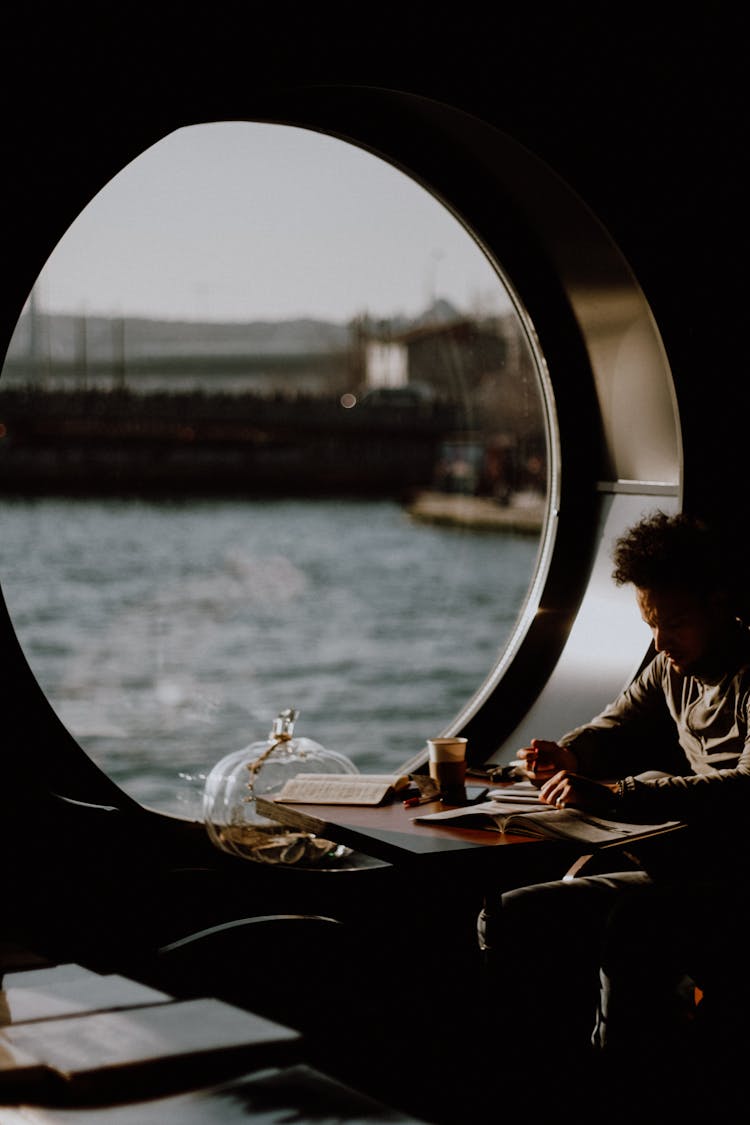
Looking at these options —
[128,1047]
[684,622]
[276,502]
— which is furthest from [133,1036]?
[276,502]

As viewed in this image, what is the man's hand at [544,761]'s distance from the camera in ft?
8.30

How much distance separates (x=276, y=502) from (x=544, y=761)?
30104 mm

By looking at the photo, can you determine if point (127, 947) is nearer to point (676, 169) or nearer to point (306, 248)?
point (676, 169)

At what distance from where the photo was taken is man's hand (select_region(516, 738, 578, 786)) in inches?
99.6

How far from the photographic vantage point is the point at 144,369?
40.5 metres

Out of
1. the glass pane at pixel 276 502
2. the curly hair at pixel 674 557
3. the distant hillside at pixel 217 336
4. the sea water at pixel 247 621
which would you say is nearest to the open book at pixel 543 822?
the curly hair at pixel 674 557

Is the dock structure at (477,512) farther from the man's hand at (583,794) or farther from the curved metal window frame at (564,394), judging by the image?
the man's hand at (583,794)

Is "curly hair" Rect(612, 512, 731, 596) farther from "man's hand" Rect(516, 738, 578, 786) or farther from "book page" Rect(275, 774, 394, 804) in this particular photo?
"book page" Rect(275, 774, 394, 804)

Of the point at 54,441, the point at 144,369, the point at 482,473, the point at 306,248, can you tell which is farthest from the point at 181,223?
the point at 54,441

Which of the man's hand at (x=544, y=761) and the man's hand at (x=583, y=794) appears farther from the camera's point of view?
the man's hand at (x=544, y=761)

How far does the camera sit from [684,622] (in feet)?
7.86

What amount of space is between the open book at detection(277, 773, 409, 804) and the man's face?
0.55 m

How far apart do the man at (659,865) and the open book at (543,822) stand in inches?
1.3

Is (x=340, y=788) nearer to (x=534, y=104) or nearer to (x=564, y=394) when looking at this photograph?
(x=564, y=394)
